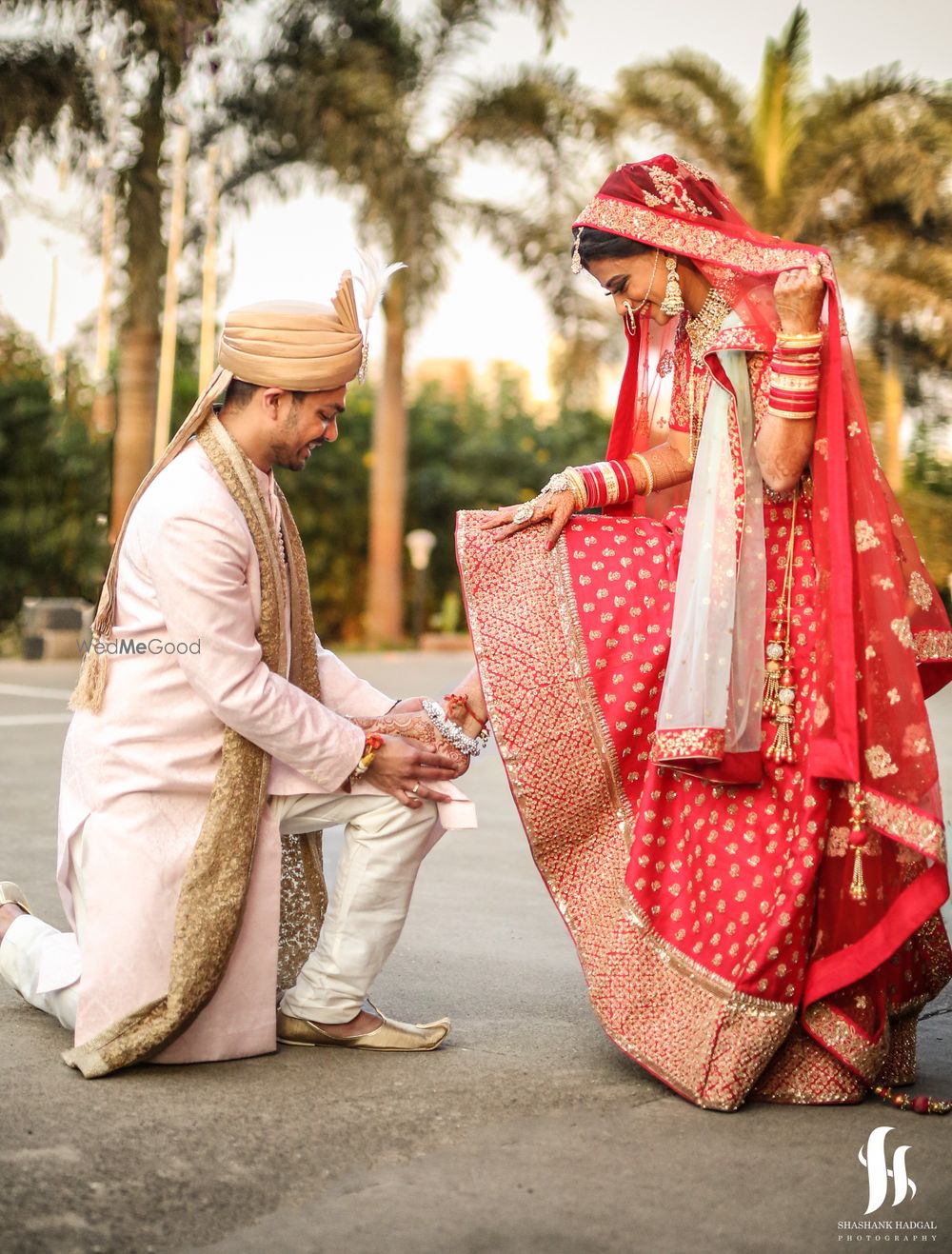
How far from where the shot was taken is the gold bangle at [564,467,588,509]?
354cm

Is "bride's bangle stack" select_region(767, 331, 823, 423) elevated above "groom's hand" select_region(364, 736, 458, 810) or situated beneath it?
elevated above

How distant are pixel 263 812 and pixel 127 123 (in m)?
16.5

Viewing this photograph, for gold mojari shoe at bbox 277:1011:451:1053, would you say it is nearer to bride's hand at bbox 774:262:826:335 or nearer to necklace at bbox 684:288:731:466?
necklace at bbox 684:288:731:466

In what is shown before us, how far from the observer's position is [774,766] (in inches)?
129

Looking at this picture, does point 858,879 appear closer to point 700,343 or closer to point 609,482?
point 609,482

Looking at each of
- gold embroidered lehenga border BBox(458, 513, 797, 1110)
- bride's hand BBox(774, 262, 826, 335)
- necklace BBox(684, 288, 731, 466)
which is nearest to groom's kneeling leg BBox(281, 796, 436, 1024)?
gold embroidered lehenga border BBox(458, 513, 797, 1110)

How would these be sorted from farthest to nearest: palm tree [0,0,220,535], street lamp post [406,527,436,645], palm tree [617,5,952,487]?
street lamp post [406,527,436,645], palm tree [617,5,952,487], palm tree [0,0,220,535]

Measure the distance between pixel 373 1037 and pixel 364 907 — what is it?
0.99 ft

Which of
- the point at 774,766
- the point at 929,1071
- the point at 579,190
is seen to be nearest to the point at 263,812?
the point at 774,766

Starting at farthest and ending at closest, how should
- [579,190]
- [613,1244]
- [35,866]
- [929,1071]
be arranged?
[579,190], [35,866], [929,1071], [613,1244]

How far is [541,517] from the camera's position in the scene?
351 cm

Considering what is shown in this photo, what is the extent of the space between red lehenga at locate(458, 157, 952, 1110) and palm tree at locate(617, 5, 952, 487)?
19319 millimetres

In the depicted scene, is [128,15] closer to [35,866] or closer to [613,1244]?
[35,866]

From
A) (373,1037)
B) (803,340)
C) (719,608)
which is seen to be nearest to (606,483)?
(719,608)
